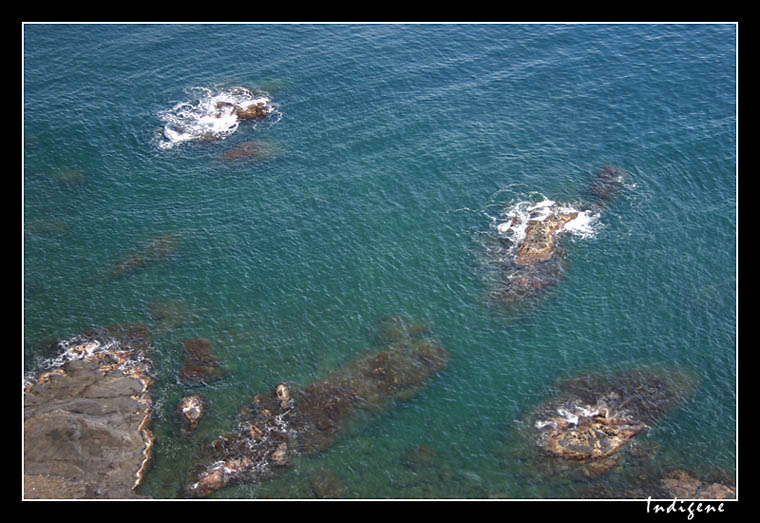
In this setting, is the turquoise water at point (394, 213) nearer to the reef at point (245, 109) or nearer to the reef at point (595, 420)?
the reef at point (595, 420)

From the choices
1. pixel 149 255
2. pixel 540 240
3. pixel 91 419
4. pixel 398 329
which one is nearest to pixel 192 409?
pixel 91 419

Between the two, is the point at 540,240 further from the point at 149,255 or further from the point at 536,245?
the point at 149,255

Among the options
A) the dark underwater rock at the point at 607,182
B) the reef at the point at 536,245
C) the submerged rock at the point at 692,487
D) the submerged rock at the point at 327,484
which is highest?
the dark underwater rock at the point at 607,182

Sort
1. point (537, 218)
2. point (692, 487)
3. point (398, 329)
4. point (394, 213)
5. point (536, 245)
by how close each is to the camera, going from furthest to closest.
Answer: point (394, 213), point (537, 218), point (536, 245), point (398, 329), point (692, 487)

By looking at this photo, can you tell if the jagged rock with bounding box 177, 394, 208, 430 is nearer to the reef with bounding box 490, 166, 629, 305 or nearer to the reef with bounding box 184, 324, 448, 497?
the reef with bounding box 184, 324, 448, 497

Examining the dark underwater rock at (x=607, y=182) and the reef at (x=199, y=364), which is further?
the dark underwater rock at (x=607, y=182)

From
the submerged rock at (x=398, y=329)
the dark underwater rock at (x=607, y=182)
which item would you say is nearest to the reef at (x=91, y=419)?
the submerged rock at (x=398, y=329)
